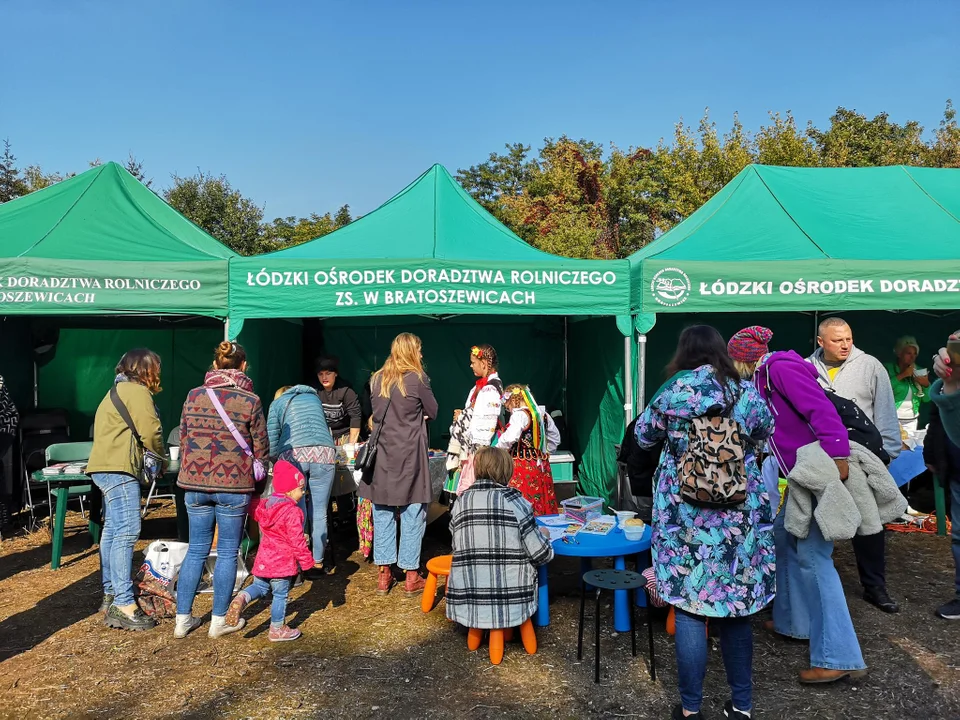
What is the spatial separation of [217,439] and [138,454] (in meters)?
0.65

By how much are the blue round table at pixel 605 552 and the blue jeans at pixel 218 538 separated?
1.63 meters

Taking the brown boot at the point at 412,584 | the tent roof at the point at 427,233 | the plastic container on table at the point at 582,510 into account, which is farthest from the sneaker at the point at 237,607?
the tent roof at the point at 427,233

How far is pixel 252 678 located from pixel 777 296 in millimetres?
4323

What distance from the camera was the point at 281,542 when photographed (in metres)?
3.71

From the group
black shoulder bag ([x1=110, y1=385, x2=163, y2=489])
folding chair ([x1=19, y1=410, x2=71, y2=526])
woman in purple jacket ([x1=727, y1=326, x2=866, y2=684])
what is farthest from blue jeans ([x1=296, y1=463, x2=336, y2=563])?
folding chair ([x1=19, y1=410, x2=71, y2=526])

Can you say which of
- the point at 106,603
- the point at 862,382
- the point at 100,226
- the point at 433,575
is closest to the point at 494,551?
the point at 433,575

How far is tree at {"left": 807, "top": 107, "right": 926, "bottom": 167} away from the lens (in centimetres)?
2306

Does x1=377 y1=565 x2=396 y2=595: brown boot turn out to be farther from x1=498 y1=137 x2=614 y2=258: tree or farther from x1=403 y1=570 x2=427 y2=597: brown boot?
x1=498 y1=137 x2=614 y2=258: tree

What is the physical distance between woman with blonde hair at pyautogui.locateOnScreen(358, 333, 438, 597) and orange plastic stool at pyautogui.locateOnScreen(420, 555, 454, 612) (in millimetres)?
360

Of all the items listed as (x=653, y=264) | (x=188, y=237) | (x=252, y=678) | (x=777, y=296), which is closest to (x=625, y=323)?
(x=653, y=264)

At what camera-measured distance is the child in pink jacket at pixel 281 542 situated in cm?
369

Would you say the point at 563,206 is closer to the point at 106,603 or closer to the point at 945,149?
the point at 945,149

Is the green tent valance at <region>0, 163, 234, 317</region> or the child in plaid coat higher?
the green tent valance at <region>0, 163, 234, 317</region>

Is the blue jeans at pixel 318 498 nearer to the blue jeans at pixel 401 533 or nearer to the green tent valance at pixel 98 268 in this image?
the blue jeans at pixel 401 533
